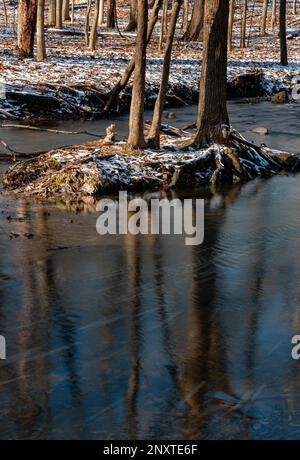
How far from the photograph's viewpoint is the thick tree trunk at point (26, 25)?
32812mm

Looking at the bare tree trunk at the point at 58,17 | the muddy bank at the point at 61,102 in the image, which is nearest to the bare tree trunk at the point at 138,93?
the muddy bank at the point at 61,102

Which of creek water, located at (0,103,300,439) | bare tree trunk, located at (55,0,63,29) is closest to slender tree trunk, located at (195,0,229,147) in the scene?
creek water, located at (0,103,300,439)

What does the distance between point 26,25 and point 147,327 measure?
2555 cm

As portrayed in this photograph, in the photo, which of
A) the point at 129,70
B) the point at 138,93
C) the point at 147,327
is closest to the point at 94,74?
the point at 129,70

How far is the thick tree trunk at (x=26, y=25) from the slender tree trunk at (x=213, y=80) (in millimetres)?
15643

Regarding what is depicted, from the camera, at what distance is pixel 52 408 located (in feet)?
25.6

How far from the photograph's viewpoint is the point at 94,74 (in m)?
30.1

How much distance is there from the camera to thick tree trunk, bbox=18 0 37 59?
32812mm

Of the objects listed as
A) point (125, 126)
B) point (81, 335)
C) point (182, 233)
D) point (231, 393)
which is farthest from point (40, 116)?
point (231, 393)

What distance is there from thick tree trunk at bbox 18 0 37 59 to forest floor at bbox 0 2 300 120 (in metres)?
0.60

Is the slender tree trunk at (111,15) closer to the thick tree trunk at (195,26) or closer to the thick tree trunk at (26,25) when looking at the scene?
the thick tree trunk at (195,26)

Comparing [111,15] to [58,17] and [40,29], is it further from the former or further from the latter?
[40,29]
